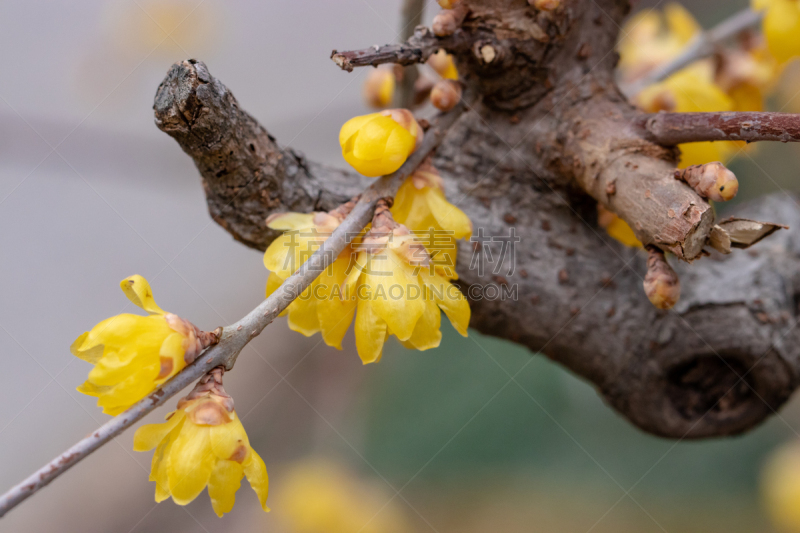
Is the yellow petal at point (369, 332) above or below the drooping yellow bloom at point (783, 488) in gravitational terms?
above

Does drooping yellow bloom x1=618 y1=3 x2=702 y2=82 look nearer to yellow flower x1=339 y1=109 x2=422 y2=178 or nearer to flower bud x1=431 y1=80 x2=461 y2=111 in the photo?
flower bud x1=431 y1=80 x2=461 y2=111

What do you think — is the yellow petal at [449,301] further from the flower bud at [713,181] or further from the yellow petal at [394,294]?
the flower bud at [713,181]

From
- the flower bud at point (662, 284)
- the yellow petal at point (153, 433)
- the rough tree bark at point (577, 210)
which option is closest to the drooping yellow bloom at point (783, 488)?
the rough tree bark at point (577, 210)

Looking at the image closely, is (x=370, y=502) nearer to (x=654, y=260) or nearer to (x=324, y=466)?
(x=324, y=466)

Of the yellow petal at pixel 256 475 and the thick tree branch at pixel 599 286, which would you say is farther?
the thick tree branch at pixel 599 286

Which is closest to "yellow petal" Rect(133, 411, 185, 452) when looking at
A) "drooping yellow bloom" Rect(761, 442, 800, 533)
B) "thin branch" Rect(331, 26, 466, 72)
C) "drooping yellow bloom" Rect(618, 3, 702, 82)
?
"thin branch" Rect(331, 26, 466, 72)

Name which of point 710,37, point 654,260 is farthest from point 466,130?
point 710,37
